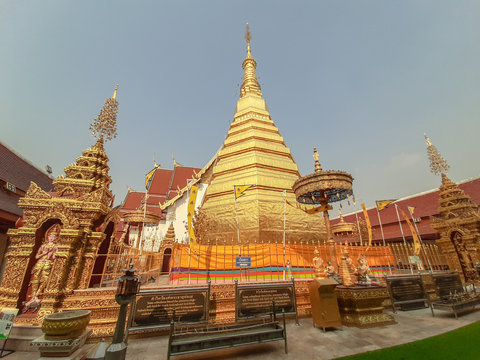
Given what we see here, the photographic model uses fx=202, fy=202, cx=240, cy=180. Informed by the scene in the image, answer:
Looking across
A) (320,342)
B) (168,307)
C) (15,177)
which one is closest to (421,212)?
(320,342)

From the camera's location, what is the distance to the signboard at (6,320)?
3.46 m

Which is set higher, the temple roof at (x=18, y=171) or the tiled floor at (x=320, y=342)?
the temple roof at (x=18, y=171)

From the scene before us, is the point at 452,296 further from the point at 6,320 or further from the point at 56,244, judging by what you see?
the point at 56,244

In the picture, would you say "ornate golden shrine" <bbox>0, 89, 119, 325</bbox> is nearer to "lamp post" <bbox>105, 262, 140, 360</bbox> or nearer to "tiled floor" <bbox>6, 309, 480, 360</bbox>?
"tiled floor" <bbox>6, 309, 480, 360</bbox>

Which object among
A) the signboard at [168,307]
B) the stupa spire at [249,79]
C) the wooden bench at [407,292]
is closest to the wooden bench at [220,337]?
the signboard at [168,307]

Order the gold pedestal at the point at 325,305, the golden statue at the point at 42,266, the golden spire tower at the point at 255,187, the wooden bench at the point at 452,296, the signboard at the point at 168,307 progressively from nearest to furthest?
1. the signboard at the point at 168,307
2. the golden statue at the point at 42,266
3. the gold pedestal at the point at 325,305
4. the wooden bench at the point at 452,296
5. the golden spire tower at the point at 255,187

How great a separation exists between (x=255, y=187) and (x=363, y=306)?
26.5 ft

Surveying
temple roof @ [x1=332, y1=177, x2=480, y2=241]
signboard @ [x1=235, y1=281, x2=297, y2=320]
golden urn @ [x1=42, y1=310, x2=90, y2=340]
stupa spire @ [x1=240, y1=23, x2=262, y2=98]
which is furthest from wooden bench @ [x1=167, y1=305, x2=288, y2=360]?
A: stupa spire @ [x1=240, y1=23, x2=262, y2=98]

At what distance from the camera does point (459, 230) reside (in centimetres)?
1090

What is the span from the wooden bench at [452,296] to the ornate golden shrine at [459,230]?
458cm

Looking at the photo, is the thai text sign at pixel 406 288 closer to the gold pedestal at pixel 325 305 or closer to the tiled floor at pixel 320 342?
the tiled floor at pixel 320 342

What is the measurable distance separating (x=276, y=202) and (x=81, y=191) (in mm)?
9158

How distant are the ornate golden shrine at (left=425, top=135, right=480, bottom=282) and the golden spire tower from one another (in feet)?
23.2

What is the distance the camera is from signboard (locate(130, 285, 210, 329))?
4320 millimetres
